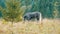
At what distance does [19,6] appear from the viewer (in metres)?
11.4

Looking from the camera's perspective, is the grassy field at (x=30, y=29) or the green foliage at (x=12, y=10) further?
the grassy field at (x=30, y=29)

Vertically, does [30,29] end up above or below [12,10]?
below

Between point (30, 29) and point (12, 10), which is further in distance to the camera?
point (30, 29)

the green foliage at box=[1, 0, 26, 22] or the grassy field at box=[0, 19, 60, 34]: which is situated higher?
the green foliage at box=[1, 0, 26, 22]

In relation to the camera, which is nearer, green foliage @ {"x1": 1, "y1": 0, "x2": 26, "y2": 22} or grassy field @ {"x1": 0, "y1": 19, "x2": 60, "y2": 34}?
green foliage @ {"x1": 1, "y1": 0, "x2": 26, "y2": 22}

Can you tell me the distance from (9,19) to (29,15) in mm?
9754

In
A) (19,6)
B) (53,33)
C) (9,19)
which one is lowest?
(53,33)

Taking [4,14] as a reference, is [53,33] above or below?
below

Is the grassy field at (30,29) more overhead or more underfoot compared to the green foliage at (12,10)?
more underfoot

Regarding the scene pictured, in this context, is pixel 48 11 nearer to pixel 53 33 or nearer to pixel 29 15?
pixel 29 15

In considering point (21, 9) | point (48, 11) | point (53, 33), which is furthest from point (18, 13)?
point (48, 11)

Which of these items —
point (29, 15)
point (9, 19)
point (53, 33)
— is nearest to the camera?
point (53, 33)

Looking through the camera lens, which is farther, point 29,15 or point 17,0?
point 29,15

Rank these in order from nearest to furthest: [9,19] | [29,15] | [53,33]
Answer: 1. [53,33]
2. [9,19]
3. [29,15]
